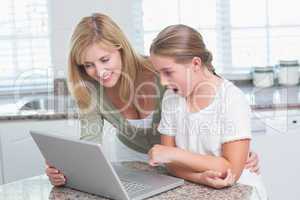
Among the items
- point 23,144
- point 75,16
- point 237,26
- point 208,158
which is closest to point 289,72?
point 237,26

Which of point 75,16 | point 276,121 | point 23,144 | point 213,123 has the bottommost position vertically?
point 23,144

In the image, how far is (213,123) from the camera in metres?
1.63

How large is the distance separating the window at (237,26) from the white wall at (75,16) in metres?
0.08

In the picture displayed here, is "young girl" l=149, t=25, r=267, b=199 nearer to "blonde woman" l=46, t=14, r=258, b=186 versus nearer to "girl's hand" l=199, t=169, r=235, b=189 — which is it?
"girl's hand" l=199, t=169, r=235, b=189

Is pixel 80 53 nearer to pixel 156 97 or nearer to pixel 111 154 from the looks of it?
pixel 156 97

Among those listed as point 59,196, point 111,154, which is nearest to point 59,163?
point 59,196

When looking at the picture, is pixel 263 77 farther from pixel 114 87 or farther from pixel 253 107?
pixel 114 87

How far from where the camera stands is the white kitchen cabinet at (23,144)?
2.70 meters

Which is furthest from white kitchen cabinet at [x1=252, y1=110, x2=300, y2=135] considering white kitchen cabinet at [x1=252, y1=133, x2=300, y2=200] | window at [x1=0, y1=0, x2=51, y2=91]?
window at [x1=0, y1=0, x2=51, y2=91]

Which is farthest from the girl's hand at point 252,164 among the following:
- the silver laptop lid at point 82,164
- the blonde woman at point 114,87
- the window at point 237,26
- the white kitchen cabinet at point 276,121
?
the window at point 237,26

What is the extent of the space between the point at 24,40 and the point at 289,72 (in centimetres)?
151

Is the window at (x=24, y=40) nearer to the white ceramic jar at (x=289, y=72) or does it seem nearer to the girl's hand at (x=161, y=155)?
the white ceramic jar at (x=289, y=72)

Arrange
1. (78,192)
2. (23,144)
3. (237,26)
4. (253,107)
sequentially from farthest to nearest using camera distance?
1. (237,26)
2. (23,144)
3. (253,107)
4. (78,192)

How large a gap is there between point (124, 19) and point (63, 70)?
451 mm
